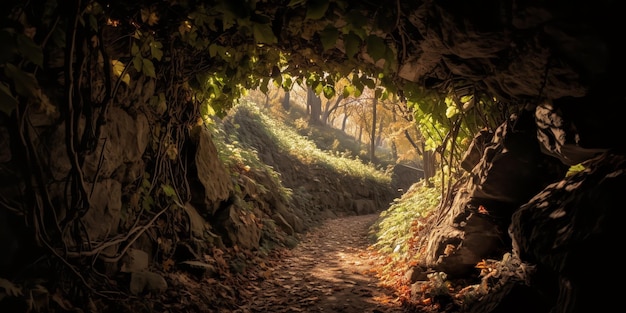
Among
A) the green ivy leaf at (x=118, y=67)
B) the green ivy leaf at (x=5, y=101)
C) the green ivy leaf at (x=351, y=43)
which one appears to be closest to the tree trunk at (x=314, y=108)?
the green ivy leaf at (x=118, y=67)

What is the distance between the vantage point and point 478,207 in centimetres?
389

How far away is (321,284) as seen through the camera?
4695 mm

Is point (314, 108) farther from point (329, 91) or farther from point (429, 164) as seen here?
point (329, 91)

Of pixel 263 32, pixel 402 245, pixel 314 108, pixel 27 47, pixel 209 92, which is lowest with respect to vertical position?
pixel 402 245

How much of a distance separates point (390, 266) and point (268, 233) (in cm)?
262

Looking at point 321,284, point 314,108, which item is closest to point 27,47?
point 321,284

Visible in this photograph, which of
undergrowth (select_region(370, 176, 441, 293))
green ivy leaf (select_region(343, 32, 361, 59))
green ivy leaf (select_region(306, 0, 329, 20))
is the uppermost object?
green ivy leaf (select_region(306, 0, 329, 20))

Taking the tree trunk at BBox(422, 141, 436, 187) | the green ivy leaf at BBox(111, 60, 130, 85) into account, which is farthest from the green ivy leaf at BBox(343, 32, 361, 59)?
the tree trunk at BBox(422, 141, 436, 187)

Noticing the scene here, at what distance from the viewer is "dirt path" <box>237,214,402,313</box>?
151 inches

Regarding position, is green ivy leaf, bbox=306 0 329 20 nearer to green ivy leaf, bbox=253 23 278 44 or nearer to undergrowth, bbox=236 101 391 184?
green ivy leaf, bbox=253 23 278 44

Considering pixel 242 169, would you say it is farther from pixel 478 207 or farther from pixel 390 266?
pixel 478 207

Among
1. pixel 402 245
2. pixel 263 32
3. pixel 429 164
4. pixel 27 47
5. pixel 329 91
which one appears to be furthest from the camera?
pixel 429 164

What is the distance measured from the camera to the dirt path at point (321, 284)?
12.6ft

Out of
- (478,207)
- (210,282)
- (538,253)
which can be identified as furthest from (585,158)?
(210,282)
